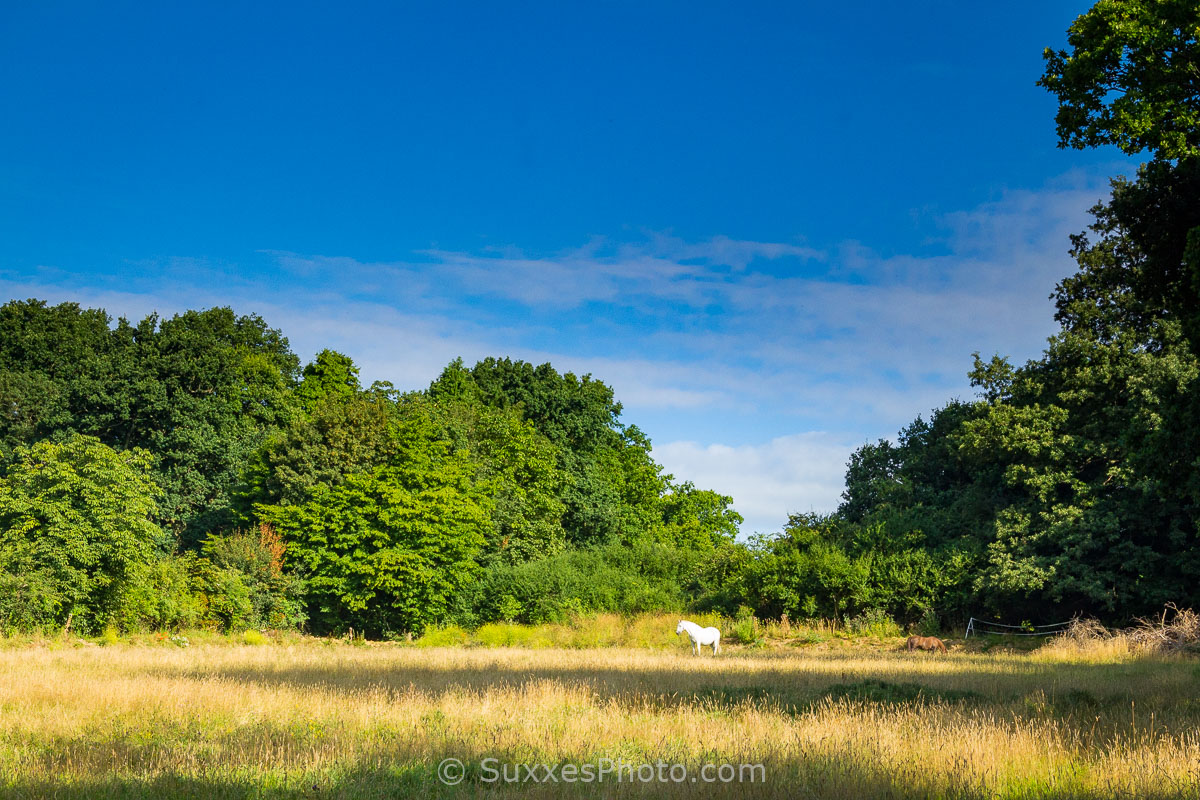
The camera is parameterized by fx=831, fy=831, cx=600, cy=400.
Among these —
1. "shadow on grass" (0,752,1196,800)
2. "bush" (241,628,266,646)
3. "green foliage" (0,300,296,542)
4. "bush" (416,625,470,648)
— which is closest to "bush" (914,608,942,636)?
"bush" (416,625,470,648)

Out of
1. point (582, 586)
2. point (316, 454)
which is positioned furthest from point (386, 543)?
point (582, 586)

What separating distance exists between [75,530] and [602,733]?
A: 1122 inches

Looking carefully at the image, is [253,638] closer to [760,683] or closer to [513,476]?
[513,476]

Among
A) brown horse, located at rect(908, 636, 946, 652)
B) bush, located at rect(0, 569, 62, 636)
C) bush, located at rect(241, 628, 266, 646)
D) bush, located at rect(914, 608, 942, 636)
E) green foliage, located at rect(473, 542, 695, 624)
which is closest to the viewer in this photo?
brown horse, located at rect(908, 636, 946, 652)

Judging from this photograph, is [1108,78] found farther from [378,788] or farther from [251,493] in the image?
[251,493]

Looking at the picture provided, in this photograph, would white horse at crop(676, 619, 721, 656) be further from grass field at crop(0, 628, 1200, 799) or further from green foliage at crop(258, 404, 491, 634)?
green foliage at crop(258, 404, 491, 634)

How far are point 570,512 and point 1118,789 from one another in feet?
166

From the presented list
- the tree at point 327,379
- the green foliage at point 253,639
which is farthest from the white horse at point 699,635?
the tree at point 327,379

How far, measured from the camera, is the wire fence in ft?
110

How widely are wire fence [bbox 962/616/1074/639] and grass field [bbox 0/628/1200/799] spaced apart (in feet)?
51.1

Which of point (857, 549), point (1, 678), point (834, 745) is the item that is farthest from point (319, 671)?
point (857, 549)

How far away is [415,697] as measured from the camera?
14.0 meters

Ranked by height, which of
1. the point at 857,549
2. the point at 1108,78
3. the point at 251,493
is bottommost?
the point at 857,549

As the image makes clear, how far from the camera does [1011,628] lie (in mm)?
35312
